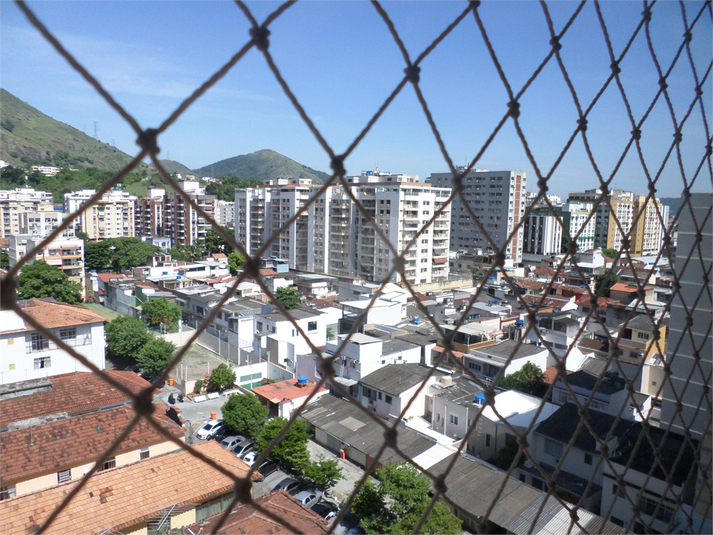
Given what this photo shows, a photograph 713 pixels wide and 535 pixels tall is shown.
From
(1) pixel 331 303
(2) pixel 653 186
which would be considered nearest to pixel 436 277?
(1) pixel 331 303

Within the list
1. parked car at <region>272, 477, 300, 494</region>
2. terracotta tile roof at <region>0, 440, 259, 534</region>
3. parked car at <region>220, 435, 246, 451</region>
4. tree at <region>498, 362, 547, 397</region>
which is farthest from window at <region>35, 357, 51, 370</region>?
tree at <region>498, 362, 547, 397</region>

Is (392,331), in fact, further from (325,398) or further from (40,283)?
(40,283)

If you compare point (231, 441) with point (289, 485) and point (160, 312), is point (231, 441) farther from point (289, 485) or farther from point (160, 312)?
point (160, 312)

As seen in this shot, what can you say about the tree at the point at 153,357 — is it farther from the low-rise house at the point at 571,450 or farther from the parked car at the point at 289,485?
the low-rise house at the point at 571,450

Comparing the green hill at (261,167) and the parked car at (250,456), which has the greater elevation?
the green hill at (261,167)

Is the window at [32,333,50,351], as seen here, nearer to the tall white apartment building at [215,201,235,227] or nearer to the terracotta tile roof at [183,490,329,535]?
the terracotta tile roof at [183,490,329,535]

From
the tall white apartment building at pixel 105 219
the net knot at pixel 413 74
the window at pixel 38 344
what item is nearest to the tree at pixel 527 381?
the window at pixel 38 344

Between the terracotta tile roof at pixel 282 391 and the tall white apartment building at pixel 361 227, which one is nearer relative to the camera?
the terracotta tile roof at pixel 282 391
